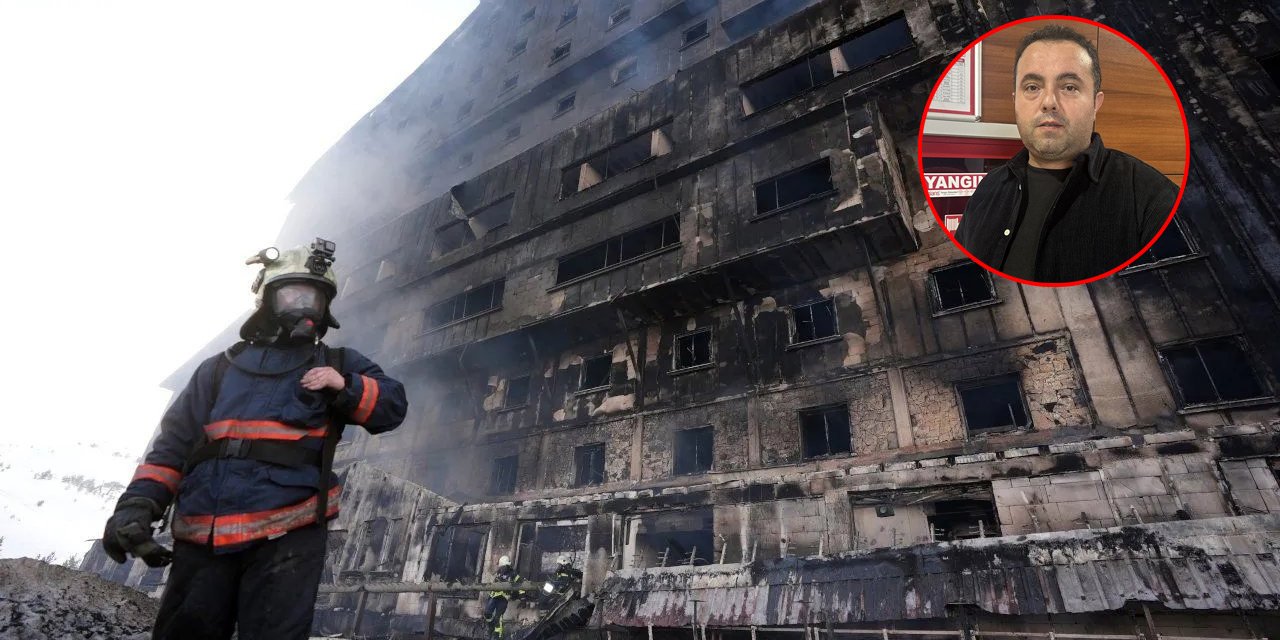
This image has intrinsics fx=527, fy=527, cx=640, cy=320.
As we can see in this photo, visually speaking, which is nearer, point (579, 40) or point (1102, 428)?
point (1102, 428)

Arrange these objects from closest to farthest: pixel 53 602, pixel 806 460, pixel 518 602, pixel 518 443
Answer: pixel 53 602
pixel 806 460
pixel 518 602
pixel 518 443

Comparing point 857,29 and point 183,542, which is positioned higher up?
point 857,29

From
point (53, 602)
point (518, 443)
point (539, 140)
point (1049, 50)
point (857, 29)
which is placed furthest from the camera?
point (539, 140)

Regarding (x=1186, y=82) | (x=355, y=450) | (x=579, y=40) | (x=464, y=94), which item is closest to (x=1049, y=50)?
(x=1186, y=82)

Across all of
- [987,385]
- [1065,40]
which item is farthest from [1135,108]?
[987,385]

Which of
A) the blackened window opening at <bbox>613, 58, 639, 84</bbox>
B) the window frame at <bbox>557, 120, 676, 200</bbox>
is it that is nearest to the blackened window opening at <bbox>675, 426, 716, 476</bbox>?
the window frame at <bbox>557, 120, 676, 200</bbox>

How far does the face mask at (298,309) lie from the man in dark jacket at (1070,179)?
5147 millimetres

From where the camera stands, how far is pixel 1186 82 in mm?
12195

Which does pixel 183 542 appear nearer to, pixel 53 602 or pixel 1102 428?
pixel 53 602

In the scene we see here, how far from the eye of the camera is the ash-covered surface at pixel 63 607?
266 cm

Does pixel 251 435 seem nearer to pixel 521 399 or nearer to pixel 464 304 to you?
A: pixel 521 399

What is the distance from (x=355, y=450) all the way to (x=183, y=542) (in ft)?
72.5

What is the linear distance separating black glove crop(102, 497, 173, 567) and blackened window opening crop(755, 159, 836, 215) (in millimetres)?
13872

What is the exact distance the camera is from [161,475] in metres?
2.91
